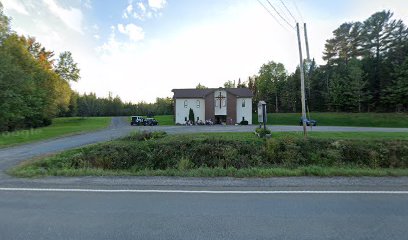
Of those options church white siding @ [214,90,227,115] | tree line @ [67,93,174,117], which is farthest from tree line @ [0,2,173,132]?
tree line @ [67,93,174,117]

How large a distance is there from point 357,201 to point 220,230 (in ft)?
Result: 10.1

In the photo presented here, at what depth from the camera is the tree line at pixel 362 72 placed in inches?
2087

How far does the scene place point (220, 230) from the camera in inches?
145

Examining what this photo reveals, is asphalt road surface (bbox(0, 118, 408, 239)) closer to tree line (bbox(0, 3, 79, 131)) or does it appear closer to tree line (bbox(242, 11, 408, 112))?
tree line (bbox(0, 3, 79, 131))

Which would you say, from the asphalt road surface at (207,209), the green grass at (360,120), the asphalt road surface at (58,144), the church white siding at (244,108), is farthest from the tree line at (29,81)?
the church white siding at (244,108)

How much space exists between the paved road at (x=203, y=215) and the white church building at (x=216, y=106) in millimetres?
41915

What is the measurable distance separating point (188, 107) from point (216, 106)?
575 cm

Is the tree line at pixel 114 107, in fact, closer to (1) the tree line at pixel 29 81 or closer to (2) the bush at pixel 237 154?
(1) the tree line at pixel 29 81

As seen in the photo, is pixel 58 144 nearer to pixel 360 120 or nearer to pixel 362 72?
pixel 360 120

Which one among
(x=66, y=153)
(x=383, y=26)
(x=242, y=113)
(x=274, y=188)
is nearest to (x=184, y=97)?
(x=242, y=113)

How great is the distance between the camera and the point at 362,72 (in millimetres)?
55094

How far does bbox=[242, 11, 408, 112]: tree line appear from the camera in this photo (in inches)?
2087

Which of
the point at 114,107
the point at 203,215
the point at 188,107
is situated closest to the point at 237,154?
the point at 203,215

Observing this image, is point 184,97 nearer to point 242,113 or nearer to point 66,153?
point 242,113
